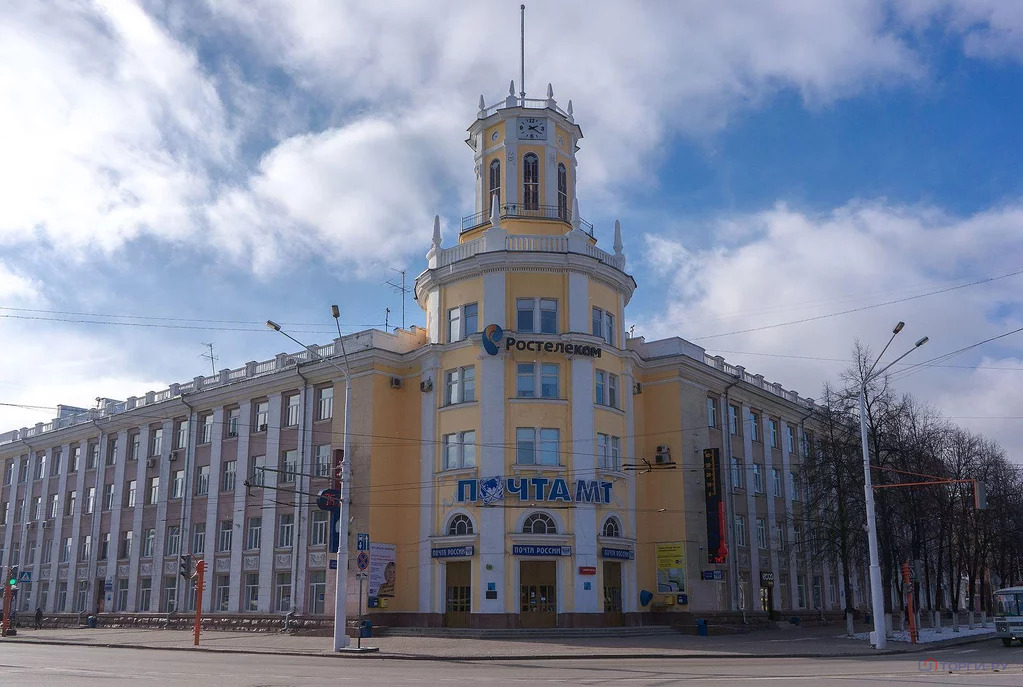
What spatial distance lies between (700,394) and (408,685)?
35324 mm

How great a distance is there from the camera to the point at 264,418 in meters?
52.4

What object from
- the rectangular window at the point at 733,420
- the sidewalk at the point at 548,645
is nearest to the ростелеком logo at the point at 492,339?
the sidewalk at the point at 548,645

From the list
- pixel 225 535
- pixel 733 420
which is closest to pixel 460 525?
pixel 225 535

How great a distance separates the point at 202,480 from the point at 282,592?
10652 millimetres

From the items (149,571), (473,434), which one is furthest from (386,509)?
(149,571)

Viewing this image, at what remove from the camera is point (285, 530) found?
49125 mm

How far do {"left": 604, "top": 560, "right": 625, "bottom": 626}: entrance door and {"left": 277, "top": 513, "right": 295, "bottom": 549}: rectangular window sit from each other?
16977 millimetres

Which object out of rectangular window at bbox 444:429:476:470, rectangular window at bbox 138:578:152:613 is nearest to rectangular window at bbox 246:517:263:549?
rectangular window at bbox 138:578:152:613

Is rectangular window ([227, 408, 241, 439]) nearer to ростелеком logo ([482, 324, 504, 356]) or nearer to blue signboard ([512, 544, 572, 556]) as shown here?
ростелеком logo ([482, 324, 504, 356])

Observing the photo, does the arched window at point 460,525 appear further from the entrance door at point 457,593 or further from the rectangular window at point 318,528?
the rectangular window at point 318,528

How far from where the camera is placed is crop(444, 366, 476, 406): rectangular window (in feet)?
143

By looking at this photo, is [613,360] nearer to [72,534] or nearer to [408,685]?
[408,685]

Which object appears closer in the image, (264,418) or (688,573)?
(688,573)

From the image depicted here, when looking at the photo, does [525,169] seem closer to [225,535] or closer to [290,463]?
[290,463]
